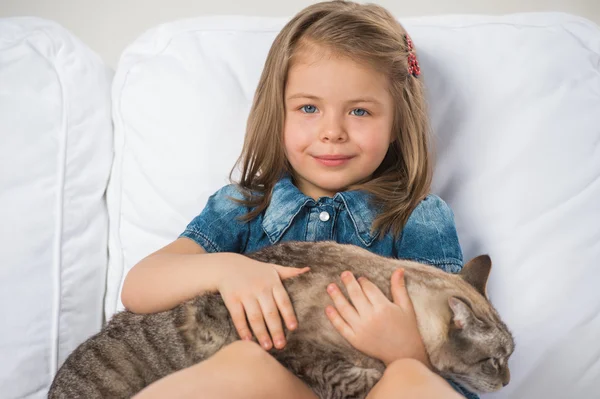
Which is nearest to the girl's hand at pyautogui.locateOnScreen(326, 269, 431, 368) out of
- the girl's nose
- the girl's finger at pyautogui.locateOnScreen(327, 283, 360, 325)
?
the girl's finger at pyautogui.locateOnScreen(327, 283, 360, 325)

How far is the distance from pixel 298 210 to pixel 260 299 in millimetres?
366

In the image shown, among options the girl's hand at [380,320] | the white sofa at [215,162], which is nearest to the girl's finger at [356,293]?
the girl's hand at [380,320]

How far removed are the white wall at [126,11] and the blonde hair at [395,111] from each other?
0.51m

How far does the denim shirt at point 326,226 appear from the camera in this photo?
145 cm

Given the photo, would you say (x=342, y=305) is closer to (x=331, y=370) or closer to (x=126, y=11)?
(x=331, y=370)

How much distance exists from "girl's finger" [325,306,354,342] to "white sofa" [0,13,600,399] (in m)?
0.58

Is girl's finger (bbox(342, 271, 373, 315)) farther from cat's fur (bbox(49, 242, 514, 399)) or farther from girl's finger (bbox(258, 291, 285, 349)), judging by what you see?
girl's finger (bbox(258, 291, 285, 349))

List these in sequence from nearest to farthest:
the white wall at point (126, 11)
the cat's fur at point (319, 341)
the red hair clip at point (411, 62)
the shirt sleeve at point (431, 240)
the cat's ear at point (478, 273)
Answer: the cat's fur at point (319, 341), the cat's ear at point (478, 273), the shirt sleeve at point (431, 240), the red hair clip at point (411, 62), the white wall at point (126, 11)

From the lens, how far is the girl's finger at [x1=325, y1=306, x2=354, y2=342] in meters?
1.12

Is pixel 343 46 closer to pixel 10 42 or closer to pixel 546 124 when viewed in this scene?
pixel 546 124

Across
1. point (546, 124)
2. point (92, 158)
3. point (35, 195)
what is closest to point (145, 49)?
point (92, 158)

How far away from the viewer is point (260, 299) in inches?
46.6

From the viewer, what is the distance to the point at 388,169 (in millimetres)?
1659

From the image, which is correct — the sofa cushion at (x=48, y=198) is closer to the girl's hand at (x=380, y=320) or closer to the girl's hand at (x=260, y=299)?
the girl's hand at (x=260, y=299)
